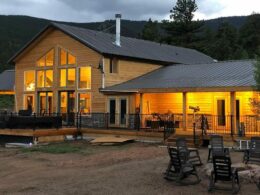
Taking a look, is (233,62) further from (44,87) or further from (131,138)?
(44,87)

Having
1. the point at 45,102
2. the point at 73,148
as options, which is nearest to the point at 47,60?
the point at 45,102

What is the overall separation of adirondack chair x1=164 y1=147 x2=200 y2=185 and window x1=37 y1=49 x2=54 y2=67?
1899cm

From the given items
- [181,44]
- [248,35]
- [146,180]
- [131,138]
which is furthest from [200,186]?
[248,35]

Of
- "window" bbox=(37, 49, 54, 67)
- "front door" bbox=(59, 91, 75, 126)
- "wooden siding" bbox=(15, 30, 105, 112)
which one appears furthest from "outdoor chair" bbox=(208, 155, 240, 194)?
"window" bbox=(37, 49, 54, 67)

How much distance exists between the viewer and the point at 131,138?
22391mm

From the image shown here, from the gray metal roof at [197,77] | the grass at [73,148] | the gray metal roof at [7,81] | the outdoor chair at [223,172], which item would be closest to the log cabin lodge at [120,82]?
the gray metal roof at [197,77]

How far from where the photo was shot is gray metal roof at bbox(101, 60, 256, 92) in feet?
72.1

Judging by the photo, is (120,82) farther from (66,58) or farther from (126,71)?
(66,58)

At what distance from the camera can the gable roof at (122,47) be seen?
2719 cm

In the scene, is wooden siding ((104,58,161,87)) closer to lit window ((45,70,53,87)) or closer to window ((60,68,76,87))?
window ((60,68,76,87))

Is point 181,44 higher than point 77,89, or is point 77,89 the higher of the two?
point 181,44

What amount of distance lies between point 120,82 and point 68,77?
366 centimetres

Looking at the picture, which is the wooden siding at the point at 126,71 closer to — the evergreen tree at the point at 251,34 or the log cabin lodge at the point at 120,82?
the log cabin lodge at the point at 120,82

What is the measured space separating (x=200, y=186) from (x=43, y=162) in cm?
756
